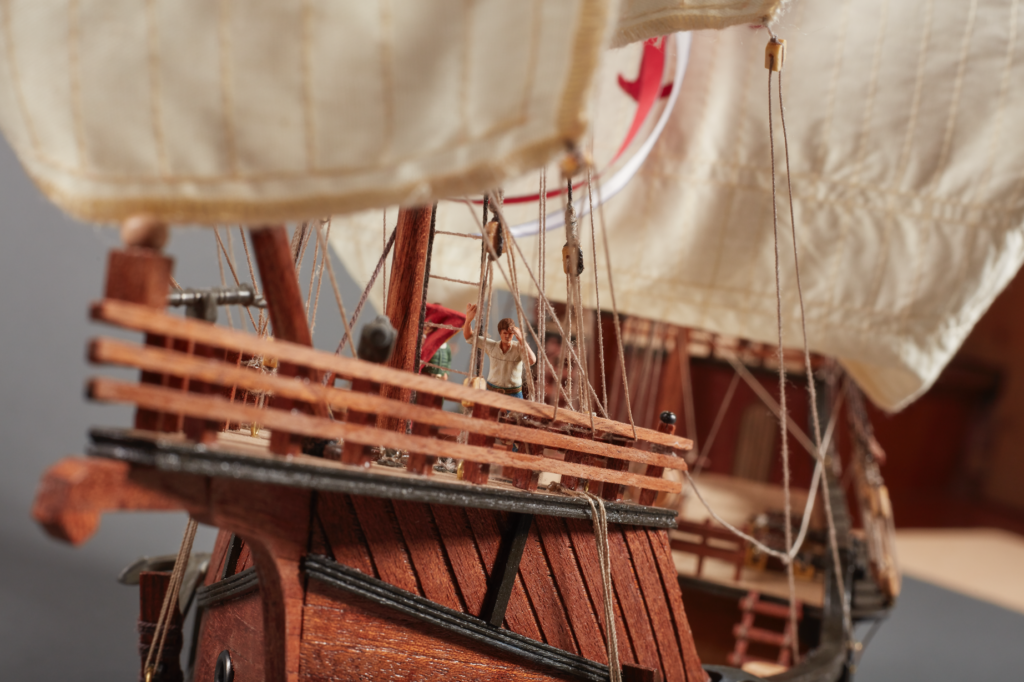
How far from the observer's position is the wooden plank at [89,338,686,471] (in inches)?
58.3

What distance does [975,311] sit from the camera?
4.54 meters

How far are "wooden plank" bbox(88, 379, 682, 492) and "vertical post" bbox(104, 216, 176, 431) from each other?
52mm

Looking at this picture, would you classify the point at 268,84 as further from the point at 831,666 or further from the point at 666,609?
the point at 831,666

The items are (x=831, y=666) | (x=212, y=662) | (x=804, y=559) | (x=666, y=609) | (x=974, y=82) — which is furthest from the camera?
(x=804, y=559)

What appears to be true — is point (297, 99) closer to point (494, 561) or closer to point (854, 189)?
point (494, 561)

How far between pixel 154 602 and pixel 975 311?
A: 372cm

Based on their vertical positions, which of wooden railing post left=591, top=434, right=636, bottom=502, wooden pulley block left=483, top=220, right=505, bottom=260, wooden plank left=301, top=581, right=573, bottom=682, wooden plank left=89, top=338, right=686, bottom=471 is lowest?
wooden plank left=301, top=581, right=573, bottom=682

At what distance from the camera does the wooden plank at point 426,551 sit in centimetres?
204

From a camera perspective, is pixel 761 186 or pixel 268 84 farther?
pixel 761 186

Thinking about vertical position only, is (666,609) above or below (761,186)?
below

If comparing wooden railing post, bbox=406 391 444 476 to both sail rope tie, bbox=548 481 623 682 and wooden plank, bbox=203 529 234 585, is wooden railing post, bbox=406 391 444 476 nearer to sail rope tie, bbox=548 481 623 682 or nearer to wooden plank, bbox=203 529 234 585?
sail rope tie, bbox=548 481 623 682

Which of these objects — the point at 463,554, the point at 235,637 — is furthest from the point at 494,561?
the point at 235,637

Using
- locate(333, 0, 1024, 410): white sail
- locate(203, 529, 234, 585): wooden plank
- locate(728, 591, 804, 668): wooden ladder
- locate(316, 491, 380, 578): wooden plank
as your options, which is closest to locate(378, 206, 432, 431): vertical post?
locate(316, 491, 380, 578): wooden plank

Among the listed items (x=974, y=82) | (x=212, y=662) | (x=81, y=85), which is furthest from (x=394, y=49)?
(x=974, y=82)
